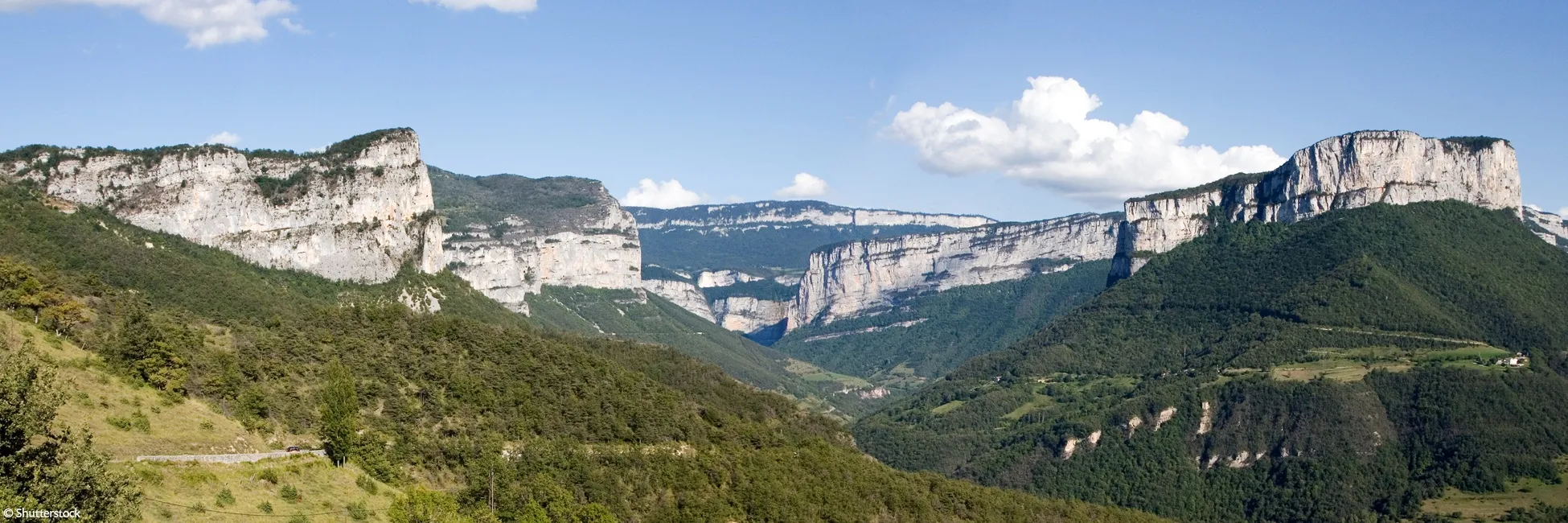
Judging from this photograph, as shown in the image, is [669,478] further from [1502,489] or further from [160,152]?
[1502,489]

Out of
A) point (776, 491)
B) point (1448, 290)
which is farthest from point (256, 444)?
point (1448, 290)

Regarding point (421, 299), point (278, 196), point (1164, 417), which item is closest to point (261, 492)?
point (421, 299)

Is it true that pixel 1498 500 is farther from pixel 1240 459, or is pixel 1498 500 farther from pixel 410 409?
pixel 410 409

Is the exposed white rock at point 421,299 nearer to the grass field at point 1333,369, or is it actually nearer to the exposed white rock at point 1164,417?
the exposed white rock at point 1164,417

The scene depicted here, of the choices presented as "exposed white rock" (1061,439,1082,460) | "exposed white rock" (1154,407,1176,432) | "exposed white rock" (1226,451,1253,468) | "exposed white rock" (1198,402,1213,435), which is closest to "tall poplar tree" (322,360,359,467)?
"exposed white rock" (1061,439,1082,460)

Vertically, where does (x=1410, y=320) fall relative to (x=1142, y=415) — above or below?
above

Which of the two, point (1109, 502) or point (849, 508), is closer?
point (849, 508)
